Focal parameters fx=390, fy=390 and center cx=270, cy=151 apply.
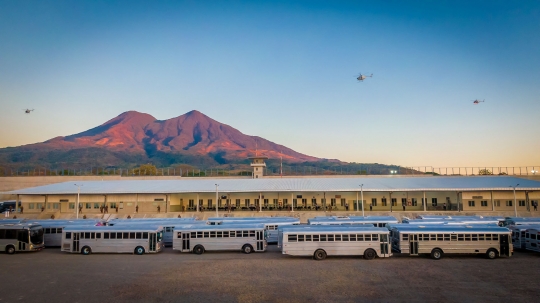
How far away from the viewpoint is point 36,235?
30.5m

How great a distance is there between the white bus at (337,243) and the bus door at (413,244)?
153cm

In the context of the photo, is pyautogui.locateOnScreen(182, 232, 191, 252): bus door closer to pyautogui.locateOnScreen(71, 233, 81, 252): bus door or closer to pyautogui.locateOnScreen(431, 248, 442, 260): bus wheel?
pyautogui.locateOnScreen(71, 233, 81, 252): bus door

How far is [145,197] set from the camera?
184ft

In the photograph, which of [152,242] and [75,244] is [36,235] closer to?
[75,244]

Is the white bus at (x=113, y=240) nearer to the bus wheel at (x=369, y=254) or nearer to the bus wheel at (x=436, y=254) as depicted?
the bus wheel at (x=369, y=254)

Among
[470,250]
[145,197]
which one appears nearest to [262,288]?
[470,250]

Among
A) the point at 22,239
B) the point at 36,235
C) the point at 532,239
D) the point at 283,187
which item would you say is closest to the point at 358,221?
the point at 532,239

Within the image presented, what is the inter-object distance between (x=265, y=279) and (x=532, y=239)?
20.1 m

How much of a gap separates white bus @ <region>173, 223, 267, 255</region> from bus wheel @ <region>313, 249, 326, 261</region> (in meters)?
4.67

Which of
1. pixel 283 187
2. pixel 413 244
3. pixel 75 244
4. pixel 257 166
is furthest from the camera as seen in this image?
pixel 257 166

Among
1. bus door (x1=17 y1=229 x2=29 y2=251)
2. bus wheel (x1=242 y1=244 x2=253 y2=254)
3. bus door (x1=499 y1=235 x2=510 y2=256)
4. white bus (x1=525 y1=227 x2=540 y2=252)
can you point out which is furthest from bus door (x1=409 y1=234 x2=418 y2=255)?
bus door (x1=17 y1=229 x2=29 y2=251)

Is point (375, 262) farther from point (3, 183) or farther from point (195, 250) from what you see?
point (3, 183)

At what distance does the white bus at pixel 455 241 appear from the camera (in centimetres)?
2541

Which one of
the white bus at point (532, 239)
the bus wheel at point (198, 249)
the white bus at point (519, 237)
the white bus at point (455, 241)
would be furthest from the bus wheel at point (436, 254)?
the bus wheel at point (198, 249)
